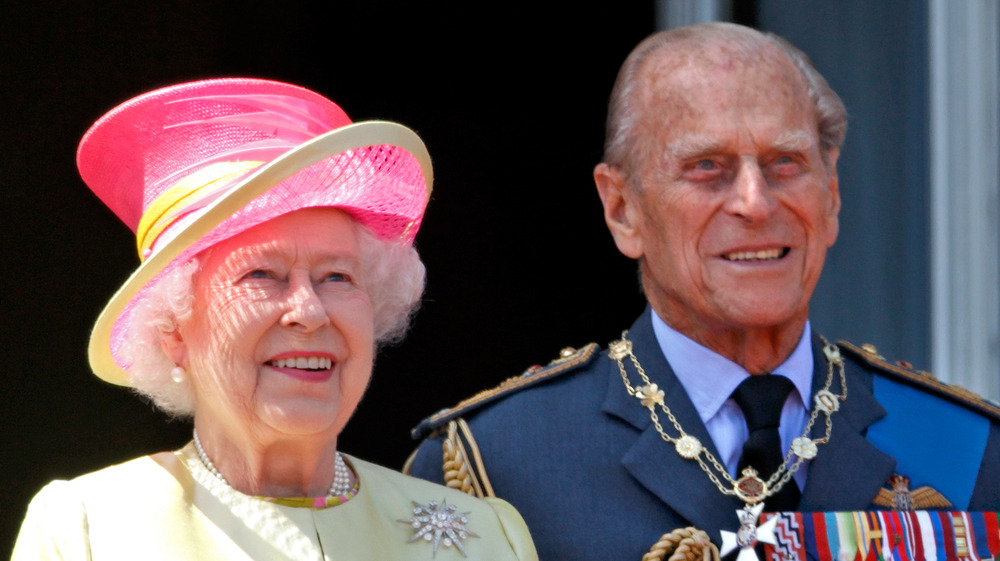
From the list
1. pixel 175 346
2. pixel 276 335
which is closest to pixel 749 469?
pixel 276 335

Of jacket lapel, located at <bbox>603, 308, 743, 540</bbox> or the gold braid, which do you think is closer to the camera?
the gold braid

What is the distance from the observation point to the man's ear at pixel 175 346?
234cm

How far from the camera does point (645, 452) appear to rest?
278 centimetres

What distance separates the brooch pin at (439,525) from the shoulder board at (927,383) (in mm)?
1018

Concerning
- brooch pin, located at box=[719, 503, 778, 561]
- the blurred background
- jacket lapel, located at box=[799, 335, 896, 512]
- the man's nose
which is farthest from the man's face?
the blurred background

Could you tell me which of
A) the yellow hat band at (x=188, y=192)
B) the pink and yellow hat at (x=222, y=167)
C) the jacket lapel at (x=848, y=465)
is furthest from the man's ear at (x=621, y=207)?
the yellow hat band at (x=188, y=192)

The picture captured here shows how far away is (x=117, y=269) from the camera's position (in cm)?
374

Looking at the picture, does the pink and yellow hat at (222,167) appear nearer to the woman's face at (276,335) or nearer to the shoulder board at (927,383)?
the woman's face at (276,335)

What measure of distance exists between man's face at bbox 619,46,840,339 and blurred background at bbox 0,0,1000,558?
54.9 inches

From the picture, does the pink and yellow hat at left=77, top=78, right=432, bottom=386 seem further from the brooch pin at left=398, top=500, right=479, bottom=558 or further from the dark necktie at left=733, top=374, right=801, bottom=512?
the dark necktie at left=733, top=374, right=801, bottom=512

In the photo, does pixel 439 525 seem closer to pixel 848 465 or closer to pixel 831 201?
pixel 848 465

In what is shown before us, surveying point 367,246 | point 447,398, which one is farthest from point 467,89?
point 367,246

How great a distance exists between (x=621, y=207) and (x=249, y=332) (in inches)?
41.5

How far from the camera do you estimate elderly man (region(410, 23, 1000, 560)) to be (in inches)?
108
